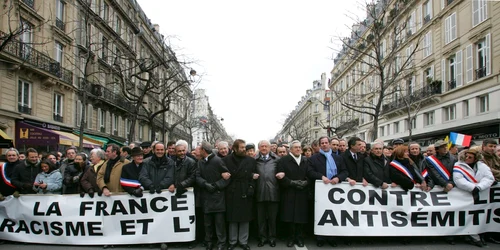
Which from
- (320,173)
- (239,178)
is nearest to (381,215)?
(320,173)

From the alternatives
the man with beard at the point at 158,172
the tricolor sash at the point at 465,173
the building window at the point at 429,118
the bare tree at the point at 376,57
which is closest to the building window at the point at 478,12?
the bare tree at the point at 376,57

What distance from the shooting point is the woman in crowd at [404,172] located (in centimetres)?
697

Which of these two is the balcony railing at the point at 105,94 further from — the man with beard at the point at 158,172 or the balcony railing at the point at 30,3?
the man with beard at the point at 158,172

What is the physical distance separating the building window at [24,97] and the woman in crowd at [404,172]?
69.7ft

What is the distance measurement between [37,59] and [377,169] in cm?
2136

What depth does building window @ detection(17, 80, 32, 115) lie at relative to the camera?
21.5 meters

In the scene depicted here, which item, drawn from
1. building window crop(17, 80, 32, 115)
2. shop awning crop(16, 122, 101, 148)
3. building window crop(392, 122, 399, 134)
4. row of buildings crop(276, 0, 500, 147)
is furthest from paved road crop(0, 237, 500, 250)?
building window crop(392, 122, 399, 134)

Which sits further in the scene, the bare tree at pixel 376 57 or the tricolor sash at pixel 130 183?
the bare tree at pixel 376 57

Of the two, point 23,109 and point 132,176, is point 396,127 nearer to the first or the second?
point 23,109

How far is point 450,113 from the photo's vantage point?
1103 inches

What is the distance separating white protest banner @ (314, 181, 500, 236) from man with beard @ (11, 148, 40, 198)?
5.66 meters

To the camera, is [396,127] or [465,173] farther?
[396,127]

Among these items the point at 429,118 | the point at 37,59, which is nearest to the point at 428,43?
the point at 429,118

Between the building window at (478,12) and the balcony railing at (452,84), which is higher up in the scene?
the building window at (478,12)
